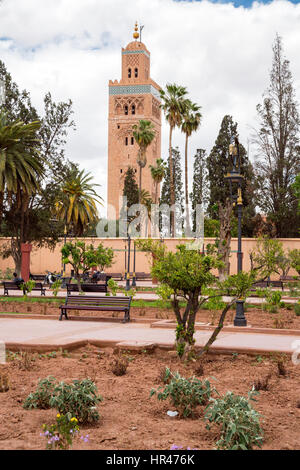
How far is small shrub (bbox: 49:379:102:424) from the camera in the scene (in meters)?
4.96

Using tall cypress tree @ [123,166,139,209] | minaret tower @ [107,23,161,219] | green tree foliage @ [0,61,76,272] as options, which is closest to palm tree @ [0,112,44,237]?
green tree foliage @ [0,61,76,272]

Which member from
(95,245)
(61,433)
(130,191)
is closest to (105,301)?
(61,433)

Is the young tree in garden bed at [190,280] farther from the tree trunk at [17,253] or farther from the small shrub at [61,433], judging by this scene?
the tree trunk at [17,253]

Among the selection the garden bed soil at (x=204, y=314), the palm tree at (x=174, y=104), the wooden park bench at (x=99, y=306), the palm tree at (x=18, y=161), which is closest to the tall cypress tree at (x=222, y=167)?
the palm tree at (x=174, y=104)

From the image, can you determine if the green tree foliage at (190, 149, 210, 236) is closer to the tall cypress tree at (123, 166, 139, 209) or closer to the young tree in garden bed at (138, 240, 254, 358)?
the tall cypress tree at (123, 166, 139, 209)

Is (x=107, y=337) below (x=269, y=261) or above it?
below

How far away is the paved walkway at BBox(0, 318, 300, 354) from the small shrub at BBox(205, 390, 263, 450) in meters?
4.05

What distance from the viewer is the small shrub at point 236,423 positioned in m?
4.19

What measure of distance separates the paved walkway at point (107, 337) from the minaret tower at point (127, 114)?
254 feet

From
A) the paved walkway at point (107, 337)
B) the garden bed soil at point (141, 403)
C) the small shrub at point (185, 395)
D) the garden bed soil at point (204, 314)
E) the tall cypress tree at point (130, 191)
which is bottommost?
the garden bed soil at point (204, 314)

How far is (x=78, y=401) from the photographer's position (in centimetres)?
499

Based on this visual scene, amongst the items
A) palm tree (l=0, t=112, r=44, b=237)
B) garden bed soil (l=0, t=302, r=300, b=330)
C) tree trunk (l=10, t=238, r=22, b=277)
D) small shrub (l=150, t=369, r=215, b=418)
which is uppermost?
palm tree (l=0, t=112, r=44, b=237)

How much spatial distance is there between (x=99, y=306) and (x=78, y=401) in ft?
30.7

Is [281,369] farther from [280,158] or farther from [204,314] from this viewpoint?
[280,158]
